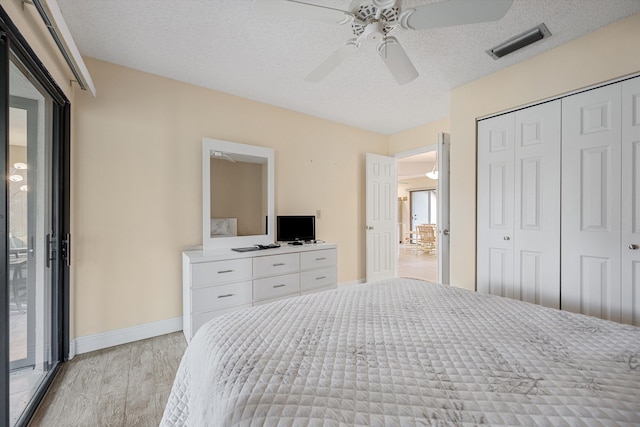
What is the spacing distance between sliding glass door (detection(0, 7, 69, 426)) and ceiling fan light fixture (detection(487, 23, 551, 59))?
3.10 meters

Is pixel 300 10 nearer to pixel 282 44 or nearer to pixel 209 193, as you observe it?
pixel 282 44

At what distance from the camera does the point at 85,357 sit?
7.41ft

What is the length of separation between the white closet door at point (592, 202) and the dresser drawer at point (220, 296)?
2.75 m

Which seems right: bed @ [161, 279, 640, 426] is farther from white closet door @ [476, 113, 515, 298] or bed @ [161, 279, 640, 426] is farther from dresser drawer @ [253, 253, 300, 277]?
dresser drawer @ [253, 253, 300, 277]

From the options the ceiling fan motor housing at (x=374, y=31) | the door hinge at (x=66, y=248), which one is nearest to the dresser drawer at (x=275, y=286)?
the door hinge at (x=66, y=248)

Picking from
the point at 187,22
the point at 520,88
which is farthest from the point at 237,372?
the point at 520,88

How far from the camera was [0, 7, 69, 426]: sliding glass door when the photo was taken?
1341 mm

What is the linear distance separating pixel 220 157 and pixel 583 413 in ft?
10.1

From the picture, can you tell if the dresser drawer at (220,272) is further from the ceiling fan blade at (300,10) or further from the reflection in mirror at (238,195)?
the ceiling fan blade at (300,10)

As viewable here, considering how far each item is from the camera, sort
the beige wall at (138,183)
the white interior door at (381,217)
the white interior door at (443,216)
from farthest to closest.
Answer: the white interior door at (381,217), the white interior door at (443,216), the beige wall at (138,183)

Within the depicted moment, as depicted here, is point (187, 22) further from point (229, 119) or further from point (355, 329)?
point (355, 329)

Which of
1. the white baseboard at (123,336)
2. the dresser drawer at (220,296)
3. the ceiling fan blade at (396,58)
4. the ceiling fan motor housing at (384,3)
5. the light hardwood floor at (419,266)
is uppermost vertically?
the ceiling fan motor housing at (384,3)

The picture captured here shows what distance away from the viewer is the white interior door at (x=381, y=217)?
4266 millimetres

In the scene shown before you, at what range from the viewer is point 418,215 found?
10047 mm
